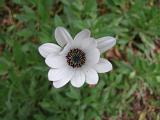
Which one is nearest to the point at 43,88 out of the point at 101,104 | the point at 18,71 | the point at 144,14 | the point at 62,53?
the point at 18,71

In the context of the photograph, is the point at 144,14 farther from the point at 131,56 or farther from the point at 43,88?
the point at 43,88

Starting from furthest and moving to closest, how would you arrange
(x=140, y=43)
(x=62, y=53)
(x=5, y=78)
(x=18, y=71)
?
(x=140, y=43) < (x=5, y=78) < (x=18, y=71) < (x=62, y=53)

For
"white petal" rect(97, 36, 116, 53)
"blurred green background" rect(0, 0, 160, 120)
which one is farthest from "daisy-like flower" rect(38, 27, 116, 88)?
"blurred green background" rect(0, 0, 160, 120)

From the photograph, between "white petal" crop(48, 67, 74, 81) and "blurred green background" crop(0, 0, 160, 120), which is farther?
"blurred green background" crop(0, 0, 160, 120)

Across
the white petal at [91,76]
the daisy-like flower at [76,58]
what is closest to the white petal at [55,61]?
the daisy-like flower at [76,58]

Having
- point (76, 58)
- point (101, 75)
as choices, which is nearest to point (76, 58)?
point (76, 58)

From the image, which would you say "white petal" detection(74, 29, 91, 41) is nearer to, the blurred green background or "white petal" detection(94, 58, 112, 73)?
"white petal" detection(94, 58, 112, 73)

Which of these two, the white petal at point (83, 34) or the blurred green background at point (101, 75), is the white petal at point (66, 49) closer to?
the white petal at point (83, 34)
